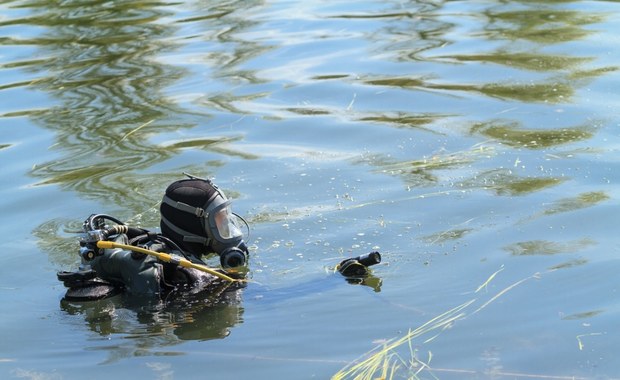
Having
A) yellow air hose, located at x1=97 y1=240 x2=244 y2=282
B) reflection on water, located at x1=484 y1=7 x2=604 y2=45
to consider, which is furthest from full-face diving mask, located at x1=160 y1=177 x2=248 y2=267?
reflection on water, located at x1=484 y1=7 x2=604 y2=45

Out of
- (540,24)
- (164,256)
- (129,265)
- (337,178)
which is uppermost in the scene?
(164,256)

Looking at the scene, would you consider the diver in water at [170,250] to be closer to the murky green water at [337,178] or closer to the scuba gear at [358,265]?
the scuba gear at [358,265]

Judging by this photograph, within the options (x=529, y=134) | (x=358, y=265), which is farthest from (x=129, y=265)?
(x=529, y=134)

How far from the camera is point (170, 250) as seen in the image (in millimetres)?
6023

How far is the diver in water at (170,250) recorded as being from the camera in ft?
19.4

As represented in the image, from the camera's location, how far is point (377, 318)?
227 inches

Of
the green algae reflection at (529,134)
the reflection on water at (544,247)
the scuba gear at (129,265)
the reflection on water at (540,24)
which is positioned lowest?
the reflection on water at (540,24)

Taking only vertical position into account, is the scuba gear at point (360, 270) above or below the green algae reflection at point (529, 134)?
above

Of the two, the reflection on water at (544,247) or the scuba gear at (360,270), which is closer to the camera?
the scuba gear at (360,270)

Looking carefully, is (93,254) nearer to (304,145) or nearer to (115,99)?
(304,145)

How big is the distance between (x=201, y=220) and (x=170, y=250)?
0.75ft

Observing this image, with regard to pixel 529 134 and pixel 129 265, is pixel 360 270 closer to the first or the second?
pixel 129 265

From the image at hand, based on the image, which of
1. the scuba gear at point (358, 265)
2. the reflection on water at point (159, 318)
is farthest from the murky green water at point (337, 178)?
the scuba gear at point (358, 265)

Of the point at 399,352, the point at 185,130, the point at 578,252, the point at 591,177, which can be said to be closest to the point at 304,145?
the point at 185,130
